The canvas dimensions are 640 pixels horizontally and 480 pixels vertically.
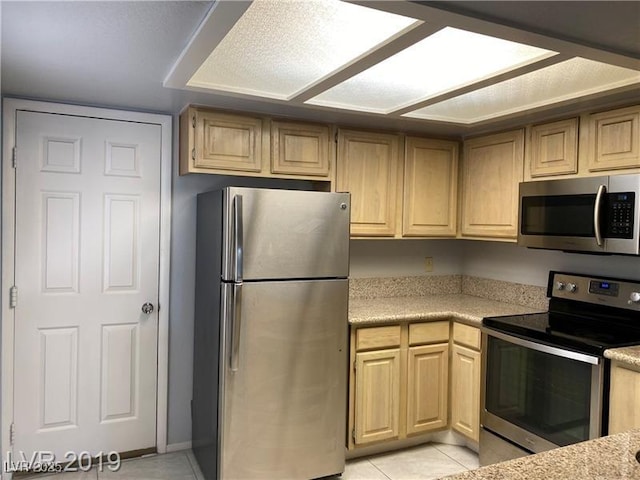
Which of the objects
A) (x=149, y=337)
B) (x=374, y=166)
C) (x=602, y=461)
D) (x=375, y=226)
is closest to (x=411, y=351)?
(x=375, y=226)

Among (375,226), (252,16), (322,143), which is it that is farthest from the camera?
(375,226)

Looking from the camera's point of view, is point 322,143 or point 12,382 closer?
point 12,382

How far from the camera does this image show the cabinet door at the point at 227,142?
8.83 ft

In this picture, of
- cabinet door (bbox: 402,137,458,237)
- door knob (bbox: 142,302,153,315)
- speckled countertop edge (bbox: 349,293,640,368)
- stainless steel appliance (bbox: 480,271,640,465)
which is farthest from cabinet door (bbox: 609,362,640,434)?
door knob (bbox: 142,302,153,315)

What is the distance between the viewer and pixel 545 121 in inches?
112

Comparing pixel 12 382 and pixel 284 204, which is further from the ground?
pixel 284 204

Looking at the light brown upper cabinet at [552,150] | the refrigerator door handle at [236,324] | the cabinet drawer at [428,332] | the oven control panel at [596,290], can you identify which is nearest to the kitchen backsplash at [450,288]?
the oven control panel at [596,290]

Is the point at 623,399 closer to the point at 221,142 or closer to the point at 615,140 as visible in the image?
the point at 615,140

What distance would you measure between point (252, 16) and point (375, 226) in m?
1.88

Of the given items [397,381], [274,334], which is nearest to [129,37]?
[274,334]

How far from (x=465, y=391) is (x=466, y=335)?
35 centimetres

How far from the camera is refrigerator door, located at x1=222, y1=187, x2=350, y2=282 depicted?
2455mm

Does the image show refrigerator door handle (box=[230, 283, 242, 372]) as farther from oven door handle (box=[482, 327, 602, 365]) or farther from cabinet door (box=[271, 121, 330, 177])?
oven door handle (box=[482, 327, 602, 365])

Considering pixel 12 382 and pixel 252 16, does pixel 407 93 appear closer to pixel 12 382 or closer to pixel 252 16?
pixel 252 16
